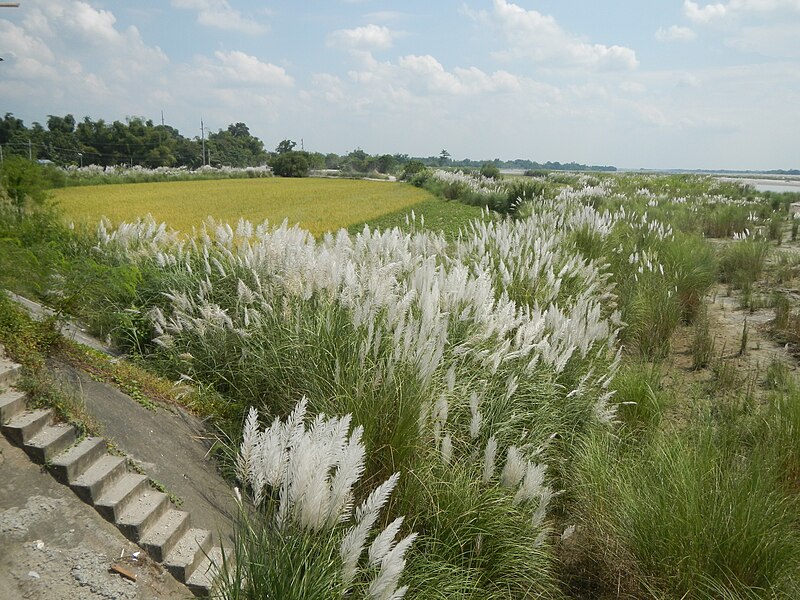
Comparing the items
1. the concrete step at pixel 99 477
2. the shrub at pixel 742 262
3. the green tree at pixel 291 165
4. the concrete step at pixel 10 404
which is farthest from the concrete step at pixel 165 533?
the green tree at pixel 291 165

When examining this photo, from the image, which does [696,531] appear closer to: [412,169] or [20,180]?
[20,180]

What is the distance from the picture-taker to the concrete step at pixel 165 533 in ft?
9.21

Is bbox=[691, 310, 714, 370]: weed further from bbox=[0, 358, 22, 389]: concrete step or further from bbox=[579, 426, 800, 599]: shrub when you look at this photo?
bbox=[0, 358, 22, 389]: concrete step

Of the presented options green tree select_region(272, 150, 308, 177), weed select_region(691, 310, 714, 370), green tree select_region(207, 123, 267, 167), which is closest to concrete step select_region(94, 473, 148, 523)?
weed select_region(691, 310, 714, 370)

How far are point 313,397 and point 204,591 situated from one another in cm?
114

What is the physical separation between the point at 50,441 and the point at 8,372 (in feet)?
2.14

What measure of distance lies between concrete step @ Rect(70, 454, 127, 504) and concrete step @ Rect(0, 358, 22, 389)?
76 cm

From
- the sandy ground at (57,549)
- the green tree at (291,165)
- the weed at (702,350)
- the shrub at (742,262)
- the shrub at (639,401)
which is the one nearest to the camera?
the sandy ground at (57,549)

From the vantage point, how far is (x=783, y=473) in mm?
3502

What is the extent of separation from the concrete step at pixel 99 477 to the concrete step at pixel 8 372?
76 centimetres

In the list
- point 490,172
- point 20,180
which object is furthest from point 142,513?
point 490,172

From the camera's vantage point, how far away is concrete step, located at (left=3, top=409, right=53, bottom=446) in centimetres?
310

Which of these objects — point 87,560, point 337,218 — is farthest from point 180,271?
point 337,218

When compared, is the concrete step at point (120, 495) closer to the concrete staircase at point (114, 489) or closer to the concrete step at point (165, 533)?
the concrete staircase at point (114, 489)
